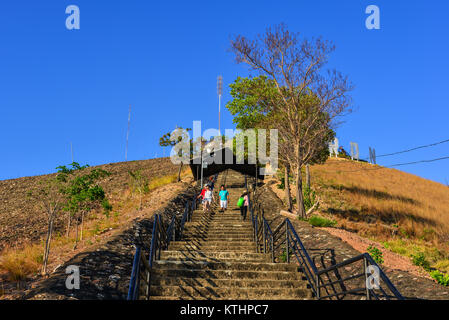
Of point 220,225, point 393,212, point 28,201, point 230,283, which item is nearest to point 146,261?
point 230,283

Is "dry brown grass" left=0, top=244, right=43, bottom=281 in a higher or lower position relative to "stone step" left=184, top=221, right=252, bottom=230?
lower

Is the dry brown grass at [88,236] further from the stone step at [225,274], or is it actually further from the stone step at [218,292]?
the stone step at [218,292]

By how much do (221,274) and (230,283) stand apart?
0.52 meters

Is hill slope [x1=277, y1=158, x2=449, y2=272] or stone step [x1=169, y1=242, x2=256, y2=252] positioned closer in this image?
stone step [x1=169, y1=242, x2=256, y2=252]

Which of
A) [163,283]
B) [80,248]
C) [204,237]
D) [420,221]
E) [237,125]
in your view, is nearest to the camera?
[163,283]

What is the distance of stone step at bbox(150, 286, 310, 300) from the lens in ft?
25.4

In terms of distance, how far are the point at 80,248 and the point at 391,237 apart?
15.6m

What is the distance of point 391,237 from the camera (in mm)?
20250

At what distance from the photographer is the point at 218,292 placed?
7.83 metres

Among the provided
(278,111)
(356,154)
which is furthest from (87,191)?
(356,154)

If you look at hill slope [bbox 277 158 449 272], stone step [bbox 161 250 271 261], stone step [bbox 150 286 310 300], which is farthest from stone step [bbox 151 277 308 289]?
hill slope [bbox 277 158 449 272]

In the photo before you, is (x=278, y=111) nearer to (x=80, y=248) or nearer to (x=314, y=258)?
(x=314, y=258)

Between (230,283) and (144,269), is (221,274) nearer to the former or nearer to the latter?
(230,283)

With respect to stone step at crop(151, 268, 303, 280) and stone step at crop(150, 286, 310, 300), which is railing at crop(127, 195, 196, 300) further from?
stone step at crop(151, 268, 303, 280)
